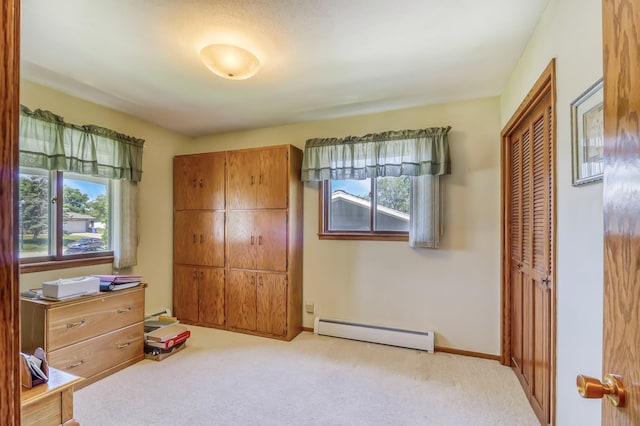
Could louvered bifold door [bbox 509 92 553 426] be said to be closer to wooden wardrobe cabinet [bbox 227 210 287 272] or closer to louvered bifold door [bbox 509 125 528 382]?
louvered bifold door [bbox 509 125 528 382]

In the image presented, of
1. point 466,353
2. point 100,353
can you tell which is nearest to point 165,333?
point 100,353

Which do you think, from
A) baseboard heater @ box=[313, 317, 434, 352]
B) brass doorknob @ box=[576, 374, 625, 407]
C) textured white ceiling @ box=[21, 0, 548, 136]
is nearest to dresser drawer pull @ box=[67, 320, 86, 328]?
textured white ceiling @ box=[21, 0, 548, 136]

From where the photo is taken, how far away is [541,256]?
1.84m

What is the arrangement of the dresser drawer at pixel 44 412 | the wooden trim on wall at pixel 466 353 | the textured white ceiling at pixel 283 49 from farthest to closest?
the wooden trim on wall at pixel 466 353 → the textured white ceiling at pixel 283 49 → the dresser drawer at pixel 44 412

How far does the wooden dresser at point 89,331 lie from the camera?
2.09 metres

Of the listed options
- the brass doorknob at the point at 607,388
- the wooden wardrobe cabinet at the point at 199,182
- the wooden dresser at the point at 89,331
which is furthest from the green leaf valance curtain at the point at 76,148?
the brass doorknob at the point at 607,388

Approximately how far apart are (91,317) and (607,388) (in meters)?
2.96

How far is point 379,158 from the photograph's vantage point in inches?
117

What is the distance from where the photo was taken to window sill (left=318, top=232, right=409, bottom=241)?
2.99 metres

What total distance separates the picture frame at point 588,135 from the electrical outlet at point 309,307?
2646 mm

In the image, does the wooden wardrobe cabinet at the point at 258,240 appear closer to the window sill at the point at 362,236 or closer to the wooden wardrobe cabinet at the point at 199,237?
the wooden wardrobe cabinet at the point at 199,237

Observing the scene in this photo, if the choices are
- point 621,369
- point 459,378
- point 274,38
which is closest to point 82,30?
point 274,38

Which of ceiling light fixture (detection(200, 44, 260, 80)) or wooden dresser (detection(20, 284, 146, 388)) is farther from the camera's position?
wooden dresser (detection(20, 284, 146, 388))

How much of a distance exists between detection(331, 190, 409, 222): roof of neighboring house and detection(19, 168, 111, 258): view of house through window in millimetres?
2428
